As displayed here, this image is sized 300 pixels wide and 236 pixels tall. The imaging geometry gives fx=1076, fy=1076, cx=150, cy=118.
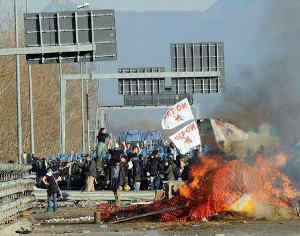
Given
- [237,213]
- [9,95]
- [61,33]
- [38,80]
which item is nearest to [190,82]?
[9,95]

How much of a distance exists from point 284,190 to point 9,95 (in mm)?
56584

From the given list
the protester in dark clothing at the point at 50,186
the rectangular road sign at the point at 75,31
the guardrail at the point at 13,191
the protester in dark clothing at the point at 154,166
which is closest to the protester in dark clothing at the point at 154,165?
the protester in dark clothing at the point at 154,166

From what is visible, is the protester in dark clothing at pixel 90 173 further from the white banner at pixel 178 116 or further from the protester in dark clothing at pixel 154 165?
the white banner at pixel 178 116

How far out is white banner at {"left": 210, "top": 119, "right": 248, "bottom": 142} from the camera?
30.5m

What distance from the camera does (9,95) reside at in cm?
7994

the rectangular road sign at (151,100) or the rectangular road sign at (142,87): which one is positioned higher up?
the rectangular road sign at (142,87)

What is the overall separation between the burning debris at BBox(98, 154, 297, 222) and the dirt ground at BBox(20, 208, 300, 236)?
338mm

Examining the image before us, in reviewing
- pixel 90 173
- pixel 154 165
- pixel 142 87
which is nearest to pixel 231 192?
pixel 154 165

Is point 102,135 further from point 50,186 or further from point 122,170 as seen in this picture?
point 50,186

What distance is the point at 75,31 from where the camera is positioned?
40.0 meters

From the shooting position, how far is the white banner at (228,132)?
3047cm

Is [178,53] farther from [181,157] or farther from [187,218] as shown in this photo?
[187,218]

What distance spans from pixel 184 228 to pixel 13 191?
12.3 feet

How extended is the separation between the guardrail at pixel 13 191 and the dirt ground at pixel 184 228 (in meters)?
0.60
